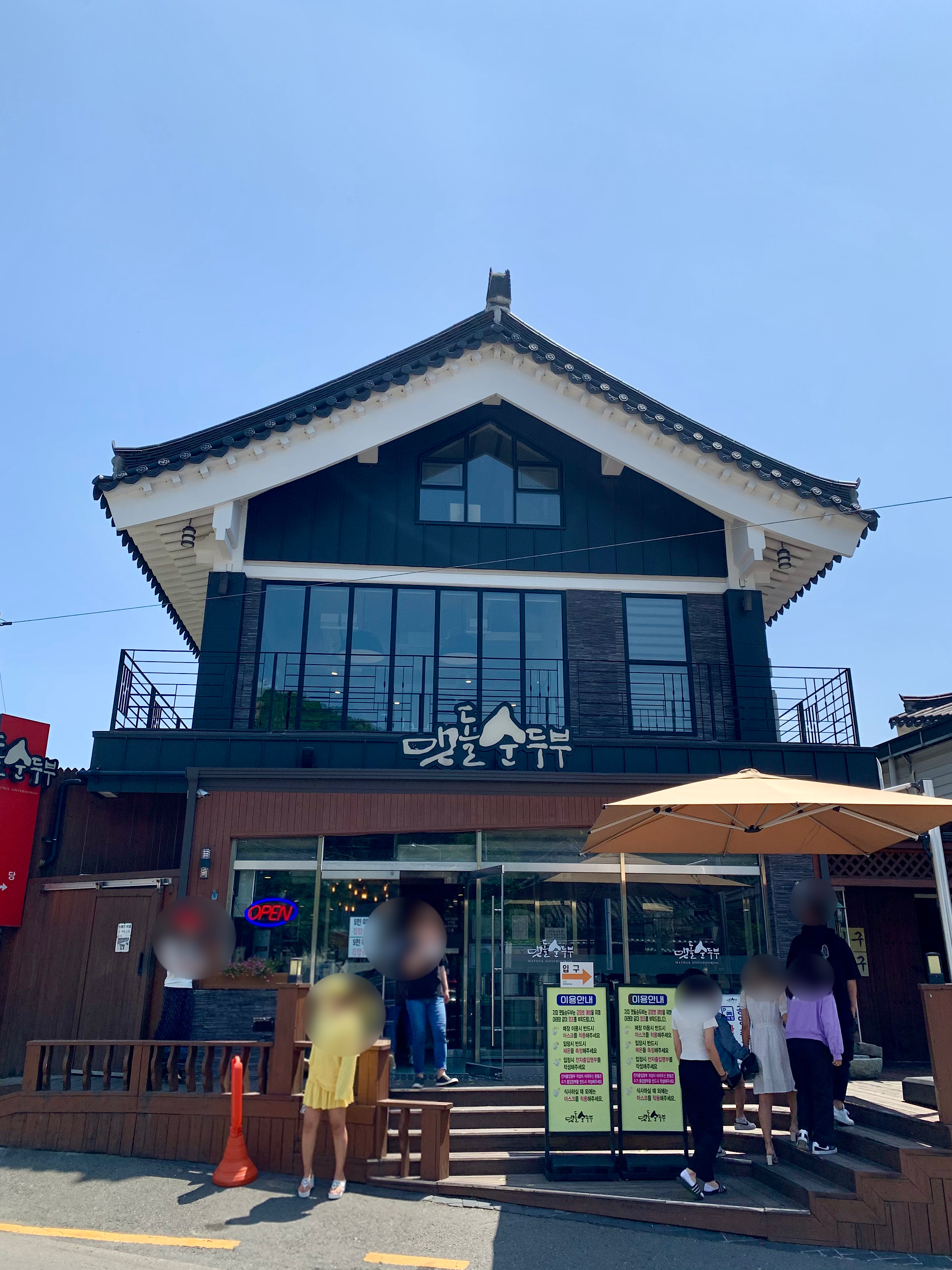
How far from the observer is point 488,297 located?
16094 mm

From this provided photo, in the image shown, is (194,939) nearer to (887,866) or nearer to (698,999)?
(698,999)

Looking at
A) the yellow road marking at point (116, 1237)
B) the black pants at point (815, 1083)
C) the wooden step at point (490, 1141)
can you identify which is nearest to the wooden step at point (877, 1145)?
the black pants at point (815, 1083)

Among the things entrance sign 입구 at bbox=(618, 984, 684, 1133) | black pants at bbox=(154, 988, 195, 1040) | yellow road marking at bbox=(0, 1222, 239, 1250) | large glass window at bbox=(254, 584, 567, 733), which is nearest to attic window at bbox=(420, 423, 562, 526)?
large glass window at bbox=(254, 584, 567, 733)

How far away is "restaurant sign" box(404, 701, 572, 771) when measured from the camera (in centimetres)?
1231

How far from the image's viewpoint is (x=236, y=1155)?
26.2 feet

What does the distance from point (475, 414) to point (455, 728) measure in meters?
5.58

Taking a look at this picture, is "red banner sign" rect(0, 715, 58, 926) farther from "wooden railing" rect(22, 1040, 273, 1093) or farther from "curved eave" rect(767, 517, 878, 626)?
"curved eave" rect(767, 517, 878, 626)

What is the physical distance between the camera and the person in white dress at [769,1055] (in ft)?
25.1

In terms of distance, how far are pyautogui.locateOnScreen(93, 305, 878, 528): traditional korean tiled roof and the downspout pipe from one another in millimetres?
3964

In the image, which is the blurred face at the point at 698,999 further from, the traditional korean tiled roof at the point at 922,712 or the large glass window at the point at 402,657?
the traditional korean tiled roof at the point at 922,712

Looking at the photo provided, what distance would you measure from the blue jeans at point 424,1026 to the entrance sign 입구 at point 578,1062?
1677mm

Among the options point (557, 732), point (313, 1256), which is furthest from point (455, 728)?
point (313, 1256)

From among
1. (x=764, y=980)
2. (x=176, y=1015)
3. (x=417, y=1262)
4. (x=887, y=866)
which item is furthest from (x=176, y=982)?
(x=887, y=866)

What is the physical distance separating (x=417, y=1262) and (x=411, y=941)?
3.44 m
